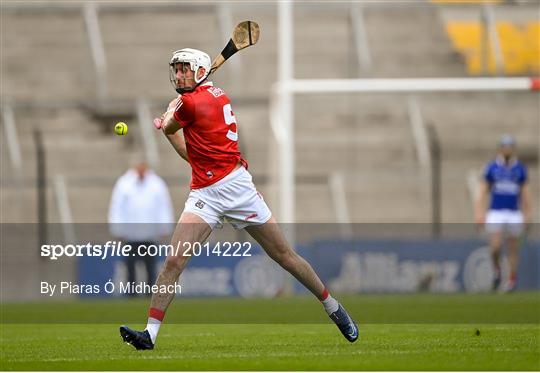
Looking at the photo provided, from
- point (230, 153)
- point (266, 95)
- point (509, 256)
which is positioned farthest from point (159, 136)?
point (230, 153)

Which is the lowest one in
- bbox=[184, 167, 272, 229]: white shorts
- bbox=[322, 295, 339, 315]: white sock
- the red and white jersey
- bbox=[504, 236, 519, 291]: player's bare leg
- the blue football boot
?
bbox=[504, 236, 519, 291]: player's bare leg

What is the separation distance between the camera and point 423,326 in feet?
39.6

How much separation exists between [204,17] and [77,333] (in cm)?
1477

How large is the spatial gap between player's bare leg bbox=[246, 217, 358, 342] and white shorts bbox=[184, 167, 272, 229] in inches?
3.4

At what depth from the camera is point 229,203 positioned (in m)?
9.67

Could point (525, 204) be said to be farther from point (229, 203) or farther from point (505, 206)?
point (229, 203)

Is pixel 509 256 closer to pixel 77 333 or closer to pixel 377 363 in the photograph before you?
pixel 77 333

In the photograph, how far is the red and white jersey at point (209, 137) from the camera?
9.61 m

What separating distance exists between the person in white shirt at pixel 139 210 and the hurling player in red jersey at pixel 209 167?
8.99 meters

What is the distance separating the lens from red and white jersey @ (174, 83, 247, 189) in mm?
9609

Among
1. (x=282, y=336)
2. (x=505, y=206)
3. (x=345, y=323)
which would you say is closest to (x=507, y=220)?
(x=505, y=206)

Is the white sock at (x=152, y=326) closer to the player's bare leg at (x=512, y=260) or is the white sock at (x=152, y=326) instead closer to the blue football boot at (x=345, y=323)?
the blue football boot at (x=345, y=323)
